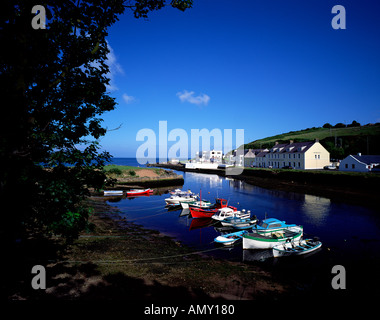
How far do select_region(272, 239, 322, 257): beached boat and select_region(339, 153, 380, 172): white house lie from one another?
53.7 m

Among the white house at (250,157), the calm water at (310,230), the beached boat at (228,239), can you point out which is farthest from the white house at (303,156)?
the beached boat at (228,239)

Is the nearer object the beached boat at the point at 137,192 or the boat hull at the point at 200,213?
the boat hull at the point at 200,213

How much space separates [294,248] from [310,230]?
8613 millimetres

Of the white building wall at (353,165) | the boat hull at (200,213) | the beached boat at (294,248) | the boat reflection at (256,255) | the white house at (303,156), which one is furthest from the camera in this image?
the white house at (303,156)

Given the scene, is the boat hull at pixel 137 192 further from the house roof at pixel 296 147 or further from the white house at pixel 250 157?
the white house at pixel 250 157

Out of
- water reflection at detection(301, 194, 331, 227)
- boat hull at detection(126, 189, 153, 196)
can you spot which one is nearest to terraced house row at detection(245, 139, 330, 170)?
water reflection at detection(301, 194, 331, 227)

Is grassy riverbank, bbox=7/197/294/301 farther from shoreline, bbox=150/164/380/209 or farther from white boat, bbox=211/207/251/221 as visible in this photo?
shoreline, bbox=150/164/380/209

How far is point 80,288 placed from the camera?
10977mm

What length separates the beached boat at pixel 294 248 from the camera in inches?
771

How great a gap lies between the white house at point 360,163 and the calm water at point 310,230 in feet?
85.9
